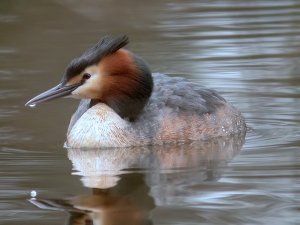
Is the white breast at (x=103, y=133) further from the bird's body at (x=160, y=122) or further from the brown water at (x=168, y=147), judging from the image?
the brown water at (x=168, y=147)

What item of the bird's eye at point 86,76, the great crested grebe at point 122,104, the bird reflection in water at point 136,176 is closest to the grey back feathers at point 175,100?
the great crested grebe at point 122,104

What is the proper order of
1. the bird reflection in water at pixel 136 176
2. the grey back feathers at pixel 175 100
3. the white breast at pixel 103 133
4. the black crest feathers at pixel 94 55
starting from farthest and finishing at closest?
the grey back feathers at pixel 175 100 → the white breast at pixel 103 133 → the black crest feathers at pixel 94 55 → the bird reflection in water at pixel 136 176

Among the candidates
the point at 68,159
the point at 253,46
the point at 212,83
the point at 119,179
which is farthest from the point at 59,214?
the point at 253,46

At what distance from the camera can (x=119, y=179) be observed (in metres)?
8.94

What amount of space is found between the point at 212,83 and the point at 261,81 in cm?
55

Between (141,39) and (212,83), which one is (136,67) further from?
(141,39)

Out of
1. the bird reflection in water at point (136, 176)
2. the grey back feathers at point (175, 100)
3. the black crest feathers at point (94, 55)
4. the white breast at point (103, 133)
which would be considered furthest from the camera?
the grey back feathers at point (175, 100)

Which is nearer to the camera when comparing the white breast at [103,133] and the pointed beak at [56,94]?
the pointed beak at [56,94]

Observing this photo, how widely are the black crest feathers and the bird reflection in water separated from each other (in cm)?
74

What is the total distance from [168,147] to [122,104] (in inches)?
22.2

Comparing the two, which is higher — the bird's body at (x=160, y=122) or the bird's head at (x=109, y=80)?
the bird's head at (x=109, y=80)

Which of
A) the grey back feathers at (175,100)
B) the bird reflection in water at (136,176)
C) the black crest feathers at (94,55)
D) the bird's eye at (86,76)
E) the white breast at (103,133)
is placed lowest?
the bird reflection in water at (136,176)

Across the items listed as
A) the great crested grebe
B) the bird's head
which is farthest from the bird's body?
the bird's head

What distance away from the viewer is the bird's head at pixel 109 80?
32.6 ft
